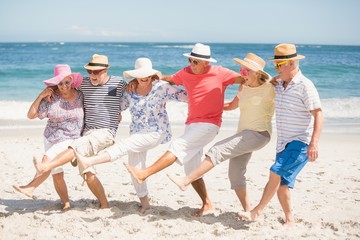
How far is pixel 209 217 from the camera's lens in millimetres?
4969

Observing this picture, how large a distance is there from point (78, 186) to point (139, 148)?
1913mm

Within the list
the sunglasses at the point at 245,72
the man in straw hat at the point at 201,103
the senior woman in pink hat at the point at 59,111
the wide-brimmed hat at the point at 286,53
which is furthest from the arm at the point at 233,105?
the senior woman in pink hat at the point at 59,111

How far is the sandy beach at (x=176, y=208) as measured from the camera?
4.47 meters

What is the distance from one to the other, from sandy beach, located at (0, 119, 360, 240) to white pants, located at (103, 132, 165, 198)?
2.14 feet

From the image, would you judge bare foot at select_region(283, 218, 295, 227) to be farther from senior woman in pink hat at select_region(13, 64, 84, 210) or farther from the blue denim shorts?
senior woman in pink hat at select_region(13, 64, 84, 210)

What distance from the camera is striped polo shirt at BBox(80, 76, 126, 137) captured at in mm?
4875

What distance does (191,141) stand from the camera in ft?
15.1

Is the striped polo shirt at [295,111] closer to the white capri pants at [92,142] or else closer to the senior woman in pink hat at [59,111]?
the white capri pants at [92,142]

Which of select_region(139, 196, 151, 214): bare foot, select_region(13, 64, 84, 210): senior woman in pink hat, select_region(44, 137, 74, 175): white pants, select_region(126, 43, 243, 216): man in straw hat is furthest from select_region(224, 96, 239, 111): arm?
select_region(44, 137, 74, 175): white pants

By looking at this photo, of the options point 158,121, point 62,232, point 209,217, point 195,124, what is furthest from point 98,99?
point 209,217

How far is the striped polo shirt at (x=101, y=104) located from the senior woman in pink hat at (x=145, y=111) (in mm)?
133

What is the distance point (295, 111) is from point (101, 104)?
2.11 meters

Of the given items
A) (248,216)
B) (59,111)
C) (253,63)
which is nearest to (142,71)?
(59,111)

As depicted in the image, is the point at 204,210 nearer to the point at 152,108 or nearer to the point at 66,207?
the point at 152,108
